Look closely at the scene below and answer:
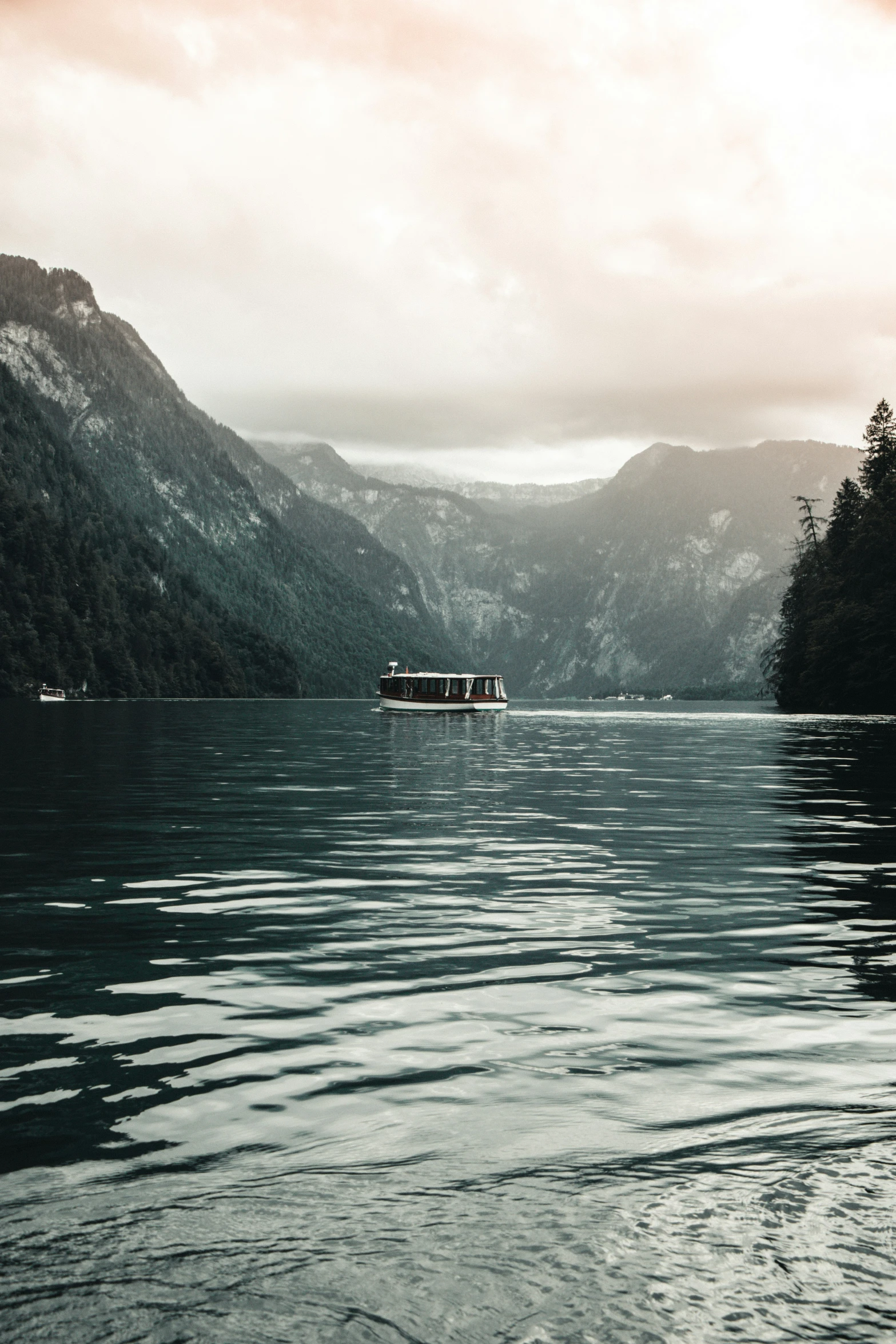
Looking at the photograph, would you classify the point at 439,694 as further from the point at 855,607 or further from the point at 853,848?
the point at 853,848

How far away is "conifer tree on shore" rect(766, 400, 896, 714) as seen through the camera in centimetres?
12088

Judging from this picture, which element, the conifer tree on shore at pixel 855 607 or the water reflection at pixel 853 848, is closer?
the water reflection at pixel 853 848

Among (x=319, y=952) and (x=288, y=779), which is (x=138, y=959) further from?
(x=288, y=779)

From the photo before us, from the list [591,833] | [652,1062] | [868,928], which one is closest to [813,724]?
[591,833]

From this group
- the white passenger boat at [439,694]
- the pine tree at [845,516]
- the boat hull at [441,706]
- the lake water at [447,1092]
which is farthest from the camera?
the white passenger boat at [439,694]

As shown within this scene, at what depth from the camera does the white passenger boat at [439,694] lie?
476 ft

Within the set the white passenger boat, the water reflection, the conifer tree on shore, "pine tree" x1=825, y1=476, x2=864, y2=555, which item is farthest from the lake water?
"pine tree" x1=825, y1=476, x2=864, y2=555

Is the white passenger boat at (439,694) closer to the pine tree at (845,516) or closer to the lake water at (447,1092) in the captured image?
the pine tree at (845,516)

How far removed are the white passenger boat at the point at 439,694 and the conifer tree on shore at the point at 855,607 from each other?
→ 126 feet

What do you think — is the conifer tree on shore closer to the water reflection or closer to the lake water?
the water reflection

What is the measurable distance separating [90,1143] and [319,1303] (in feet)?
9.51

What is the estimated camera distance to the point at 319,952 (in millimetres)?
14484

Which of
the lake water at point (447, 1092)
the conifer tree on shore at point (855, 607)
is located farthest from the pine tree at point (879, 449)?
the lake water at point (447, 1092)

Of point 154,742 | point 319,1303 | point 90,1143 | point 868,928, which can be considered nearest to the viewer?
point 319,1303
